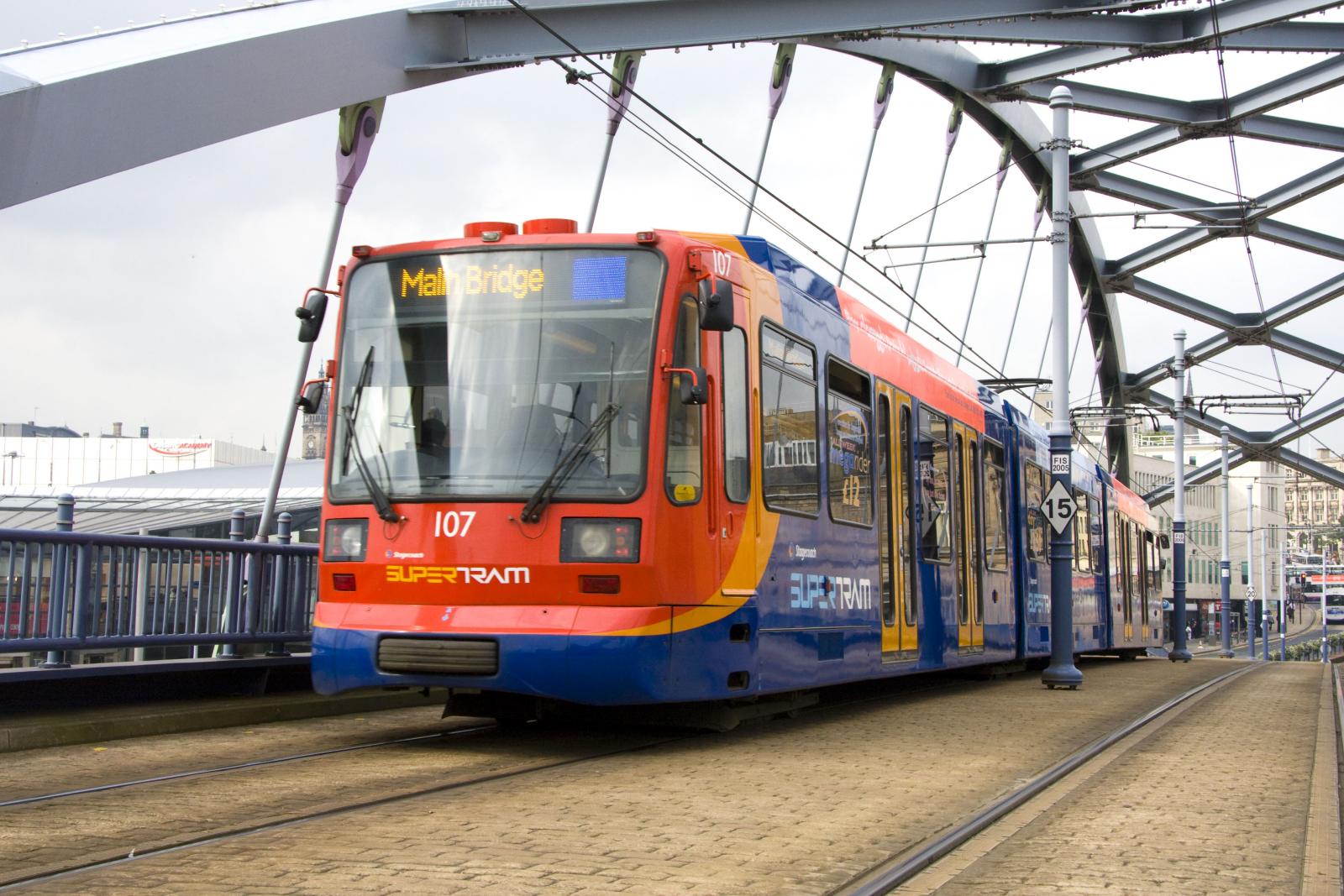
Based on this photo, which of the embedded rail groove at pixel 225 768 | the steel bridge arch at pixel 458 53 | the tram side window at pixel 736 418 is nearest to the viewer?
the embedded rail groove at pixel 225 768

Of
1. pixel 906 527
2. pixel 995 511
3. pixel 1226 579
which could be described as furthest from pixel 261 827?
pixel 1226 579

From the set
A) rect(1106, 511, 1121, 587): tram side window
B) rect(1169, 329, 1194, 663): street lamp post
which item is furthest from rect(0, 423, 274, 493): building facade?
rect(1106, 511, 1121, 587): tram side window

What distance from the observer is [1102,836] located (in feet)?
20.9

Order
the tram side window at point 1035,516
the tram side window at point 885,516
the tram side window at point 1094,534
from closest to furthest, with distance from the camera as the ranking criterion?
the tram side window at point 885,516, the tram side window at point 1035,516, the tram side window at point 1094,534

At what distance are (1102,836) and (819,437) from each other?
197 inches

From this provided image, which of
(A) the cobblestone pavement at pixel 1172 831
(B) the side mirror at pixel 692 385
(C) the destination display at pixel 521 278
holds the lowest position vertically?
(A) the cobblestone pavement at pixel 1172 831

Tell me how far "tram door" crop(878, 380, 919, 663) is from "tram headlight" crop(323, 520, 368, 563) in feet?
15.0

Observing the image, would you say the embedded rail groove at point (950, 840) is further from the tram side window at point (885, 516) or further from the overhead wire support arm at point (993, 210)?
the overhead wire support arm at point (993, 210)

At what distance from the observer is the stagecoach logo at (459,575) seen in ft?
29.0

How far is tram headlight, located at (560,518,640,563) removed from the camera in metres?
8.70

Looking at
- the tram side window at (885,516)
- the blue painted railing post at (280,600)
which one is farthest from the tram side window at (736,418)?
the blue painted railing post at (280,600)

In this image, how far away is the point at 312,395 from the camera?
32.3ft

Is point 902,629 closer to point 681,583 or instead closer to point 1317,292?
point 681,583

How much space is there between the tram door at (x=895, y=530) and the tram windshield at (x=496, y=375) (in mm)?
3976
